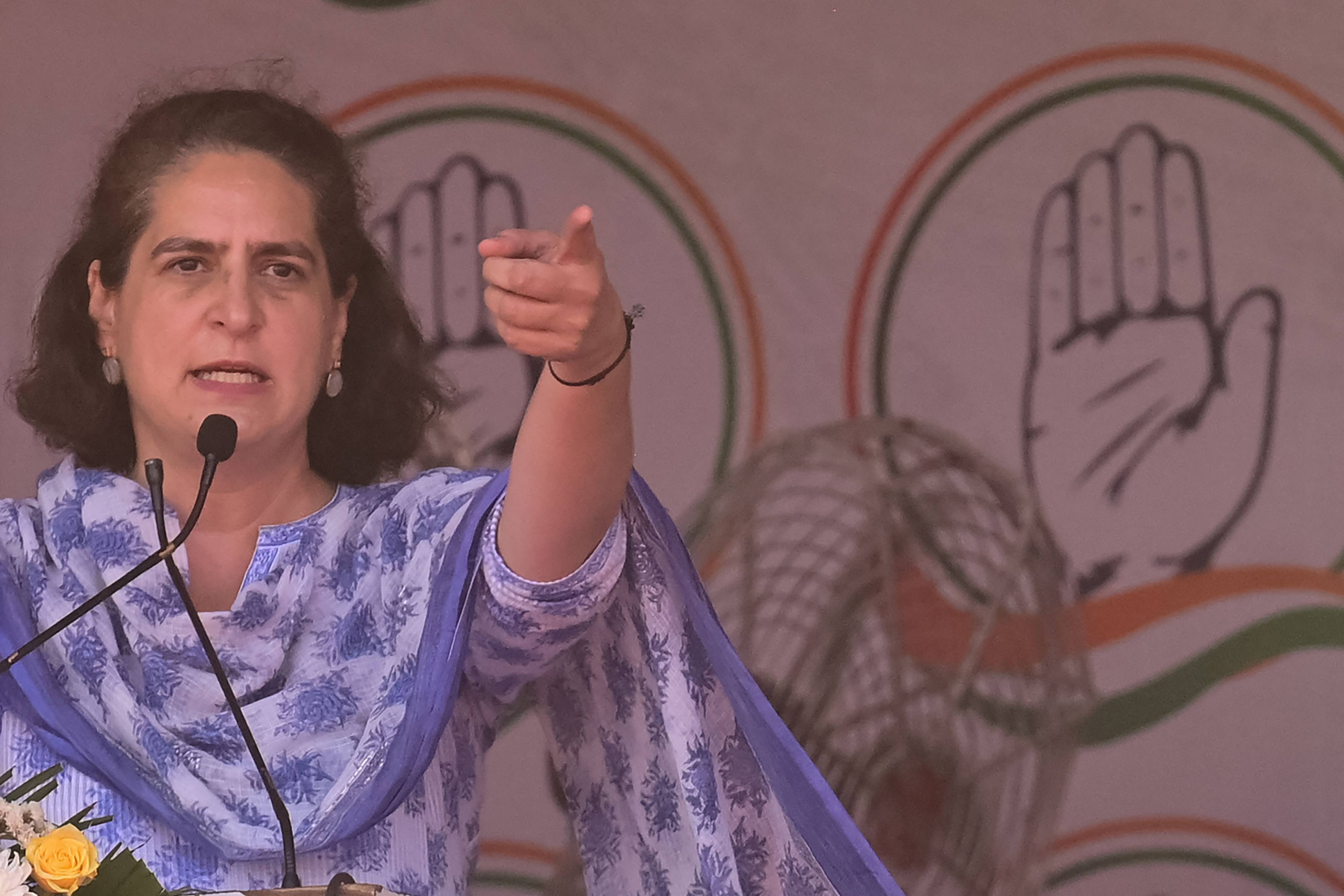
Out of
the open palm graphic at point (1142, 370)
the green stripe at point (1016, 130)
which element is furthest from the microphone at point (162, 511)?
the open palm graphic at point (1142, 370)

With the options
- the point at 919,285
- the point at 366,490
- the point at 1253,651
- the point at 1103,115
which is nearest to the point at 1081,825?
the point at 1253,651

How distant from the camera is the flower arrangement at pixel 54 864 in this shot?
799mm

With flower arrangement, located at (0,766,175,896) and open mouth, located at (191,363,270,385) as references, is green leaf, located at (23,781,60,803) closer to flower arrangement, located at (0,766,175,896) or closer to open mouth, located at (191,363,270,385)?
flower arrangement, located at (0,766,175,896)

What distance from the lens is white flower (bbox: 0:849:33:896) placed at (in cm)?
78

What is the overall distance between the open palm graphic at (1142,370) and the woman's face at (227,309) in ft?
5.74

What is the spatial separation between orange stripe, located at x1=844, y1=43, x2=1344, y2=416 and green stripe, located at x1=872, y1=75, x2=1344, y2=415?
1.3 inches

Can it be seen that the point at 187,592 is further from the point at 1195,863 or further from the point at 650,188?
the point at 1195,863

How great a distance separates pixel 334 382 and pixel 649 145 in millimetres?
1504

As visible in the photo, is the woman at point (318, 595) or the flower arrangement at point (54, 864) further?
the woman at point (318, 595)

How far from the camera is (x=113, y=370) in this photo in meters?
1.47

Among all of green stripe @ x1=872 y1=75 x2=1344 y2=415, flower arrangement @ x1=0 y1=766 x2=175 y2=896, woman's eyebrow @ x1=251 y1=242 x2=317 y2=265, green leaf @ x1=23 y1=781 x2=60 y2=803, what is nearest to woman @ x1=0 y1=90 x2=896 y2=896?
woman's eyebrow @ x1=251 y1=242 x2=317 y2=265

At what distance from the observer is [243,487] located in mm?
1428

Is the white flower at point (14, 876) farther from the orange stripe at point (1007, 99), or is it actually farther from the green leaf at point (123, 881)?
the orange stripe at point (1007, 99)

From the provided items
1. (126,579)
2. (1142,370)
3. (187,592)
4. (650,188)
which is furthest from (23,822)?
(1142,370)
